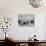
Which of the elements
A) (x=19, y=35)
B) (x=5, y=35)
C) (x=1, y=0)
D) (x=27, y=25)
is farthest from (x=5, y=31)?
(x=1, y=0)

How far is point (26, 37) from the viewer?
3729 millimetres

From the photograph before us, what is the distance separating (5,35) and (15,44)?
75 cm

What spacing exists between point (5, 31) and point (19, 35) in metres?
0.43

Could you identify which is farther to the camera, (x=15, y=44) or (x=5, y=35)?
(x=5, y=35)

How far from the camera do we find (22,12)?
3773 millimetres

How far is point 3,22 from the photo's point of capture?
376 cm

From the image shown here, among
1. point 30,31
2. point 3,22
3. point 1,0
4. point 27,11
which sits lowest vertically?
point 30,31

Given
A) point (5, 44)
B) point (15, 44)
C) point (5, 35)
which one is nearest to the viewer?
point (15, 44)

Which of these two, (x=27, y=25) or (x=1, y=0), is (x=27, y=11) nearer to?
(x=27, y=25)

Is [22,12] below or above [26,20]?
above

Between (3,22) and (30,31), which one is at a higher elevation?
(3,22)

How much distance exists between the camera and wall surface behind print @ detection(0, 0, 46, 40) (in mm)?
3730

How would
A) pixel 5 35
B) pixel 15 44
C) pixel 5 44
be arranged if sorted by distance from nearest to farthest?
pixel 15 44 < pixel 5 44 < pixel 5 35

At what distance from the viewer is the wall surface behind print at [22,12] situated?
373 cm
